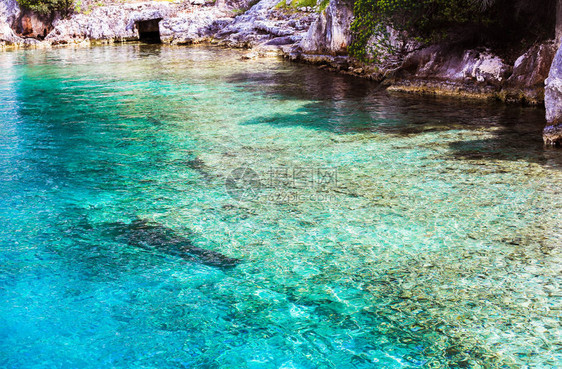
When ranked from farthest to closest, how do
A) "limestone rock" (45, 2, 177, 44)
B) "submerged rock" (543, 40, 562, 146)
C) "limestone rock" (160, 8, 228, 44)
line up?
"limestone rock" (45, 2, 177, 44), "limestone rock" (160, 8, 228, 44), "submerged rock" (543, 40, 562, 146)

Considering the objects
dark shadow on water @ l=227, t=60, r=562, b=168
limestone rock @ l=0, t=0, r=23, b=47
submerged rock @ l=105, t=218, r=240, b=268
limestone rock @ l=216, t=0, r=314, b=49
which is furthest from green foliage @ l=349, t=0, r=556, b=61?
limestone rock @ l=0, t=0, r=23, b=47

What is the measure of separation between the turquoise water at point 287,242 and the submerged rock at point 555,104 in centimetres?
47

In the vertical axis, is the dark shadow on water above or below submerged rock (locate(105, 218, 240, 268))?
above

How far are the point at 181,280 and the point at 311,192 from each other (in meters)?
3.57

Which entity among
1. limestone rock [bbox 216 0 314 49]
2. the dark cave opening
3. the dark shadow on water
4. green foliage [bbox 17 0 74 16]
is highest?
green foliage [bbox 17 0 74 16]

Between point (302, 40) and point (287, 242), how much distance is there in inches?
966

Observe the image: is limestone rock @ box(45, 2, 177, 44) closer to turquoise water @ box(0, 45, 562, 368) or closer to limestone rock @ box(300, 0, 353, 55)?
limestone rock @ box(300, 0, 353, 55)

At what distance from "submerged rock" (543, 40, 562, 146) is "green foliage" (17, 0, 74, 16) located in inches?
2061

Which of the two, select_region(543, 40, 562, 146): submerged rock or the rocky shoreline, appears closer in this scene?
select_region(543, 40, 562, 146): submerged rock

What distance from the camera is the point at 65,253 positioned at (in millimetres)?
7336

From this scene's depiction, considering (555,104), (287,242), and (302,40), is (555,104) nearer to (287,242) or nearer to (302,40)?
(287,242)

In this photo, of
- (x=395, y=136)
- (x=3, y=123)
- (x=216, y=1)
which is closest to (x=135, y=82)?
A: (x=3, y=123)

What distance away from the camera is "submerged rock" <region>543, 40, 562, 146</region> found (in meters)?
11.4

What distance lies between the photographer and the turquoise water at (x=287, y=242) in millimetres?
5352
